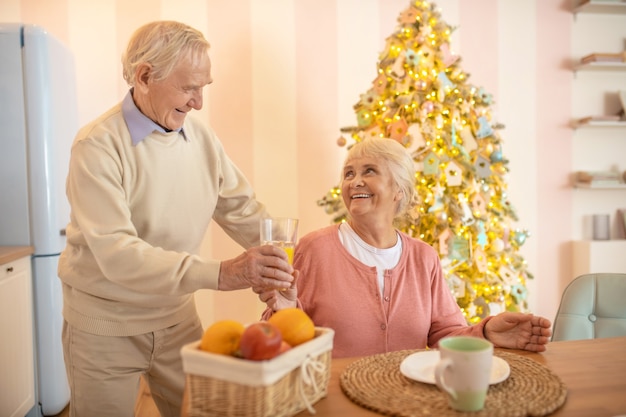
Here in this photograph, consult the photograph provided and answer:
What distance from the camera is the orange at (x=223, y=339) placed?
101 cm

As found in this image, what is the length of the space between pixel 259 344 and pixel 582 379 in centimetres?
72

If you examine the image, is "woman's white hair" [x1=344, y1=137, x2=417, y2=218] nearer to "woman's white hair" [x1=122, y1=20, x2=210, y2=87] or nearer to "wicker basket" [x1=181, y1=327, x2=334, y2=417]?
"woman's white hair" [x1=122, y1=20, x2=210, y2=87]

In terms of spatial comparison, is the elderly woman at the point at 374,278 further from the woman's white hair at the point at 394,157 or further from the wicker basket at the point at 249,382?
the wicker basket at the point at 249,382

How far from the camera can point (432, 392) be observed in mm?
1166

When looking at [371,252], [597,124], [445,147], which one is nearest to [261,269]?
[371,252]

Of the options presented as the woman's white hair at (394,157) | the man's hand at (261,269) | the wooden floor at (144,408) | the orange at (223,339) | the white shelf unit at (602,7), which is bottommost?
the wooden floor at (144,408)

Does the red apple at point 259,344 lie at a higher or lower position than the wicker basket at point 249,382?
higher

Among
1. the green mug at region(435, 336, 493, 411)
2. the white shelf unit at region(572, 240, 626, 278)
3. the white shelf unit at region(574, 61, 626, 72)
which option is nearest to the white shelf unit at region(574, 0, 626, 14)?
the white shelf unit at region(574, 61, 626, 72)

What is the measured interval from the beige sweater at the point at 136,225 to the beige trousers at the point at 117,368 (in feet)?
0.11

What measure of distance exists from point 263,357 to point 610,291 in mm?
1451

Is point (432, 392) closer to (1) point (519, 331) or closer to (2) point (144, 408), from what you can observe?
(1) point (519, 331)

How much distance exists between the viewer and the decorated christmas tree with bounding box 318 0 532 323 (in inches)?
126

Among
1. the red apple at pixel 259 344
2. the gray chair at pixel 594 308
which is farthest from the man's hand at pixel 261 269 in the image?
the gray chair at pixel 594 308

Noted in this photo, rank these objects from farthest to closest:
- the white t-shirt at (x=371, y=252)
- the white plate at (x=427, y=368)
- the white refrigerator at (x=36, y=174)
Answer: the white refrigerator at (x=36, y=174)
the white t-shirt at (x=371, y=252)
the white plate at (x=427, y=368)
